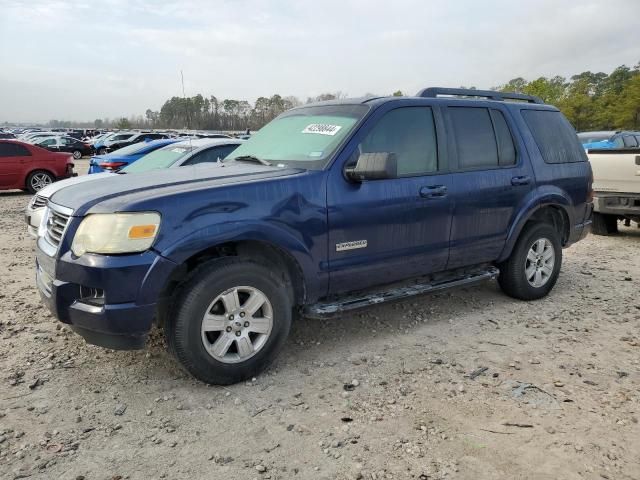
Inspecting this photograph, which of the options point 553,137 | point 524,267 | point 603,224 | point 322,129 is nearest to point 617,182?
point 603,224

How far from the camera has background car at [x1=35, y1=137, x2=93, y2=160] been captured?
30031mm

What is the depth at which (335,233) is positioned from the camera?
11.9 ft

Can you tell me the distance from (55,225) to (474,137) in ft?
11.2

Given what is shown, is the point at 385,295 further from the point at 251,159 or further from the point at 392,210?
the point at 251,159

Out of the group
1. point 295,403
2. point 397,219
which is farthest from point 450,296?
point 295,403

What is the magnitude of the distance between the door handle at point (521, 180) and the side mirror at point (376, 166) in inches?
65.7

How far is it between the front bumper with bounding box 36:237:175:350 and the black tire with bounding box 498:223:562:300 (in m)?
3.38

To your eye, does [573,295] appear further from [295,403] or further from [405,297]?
[295,403]

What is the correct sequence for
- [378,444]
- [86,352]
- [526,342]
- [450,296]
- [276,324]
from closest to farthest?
[378,444] < [276,324] < [86,352] < [526,342] < [450,296]

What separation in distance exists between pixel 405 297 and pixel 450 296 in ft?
4.75

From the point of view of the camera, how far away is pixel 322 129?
4.04 metres

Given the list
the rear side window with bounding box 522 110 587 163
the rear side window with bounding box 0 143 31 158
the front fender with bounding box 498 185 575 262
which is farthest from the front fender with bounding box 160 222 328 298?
the rear side window with bounding box 0 143 31 158

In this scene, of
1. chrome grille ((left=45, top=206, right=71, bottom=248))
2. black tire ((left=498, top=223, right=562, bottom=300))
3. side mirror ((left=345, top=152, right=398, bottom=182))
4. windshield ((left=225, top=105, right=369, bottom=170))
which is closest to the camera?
chrome grille ((left=45, top=206, right=71, bottom=248))

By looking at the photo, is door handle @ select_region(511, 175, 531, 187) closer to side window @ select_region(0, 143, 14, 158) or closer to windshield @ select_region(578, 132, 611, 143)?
windshield @ select_region(578, 132, 611, 143)
